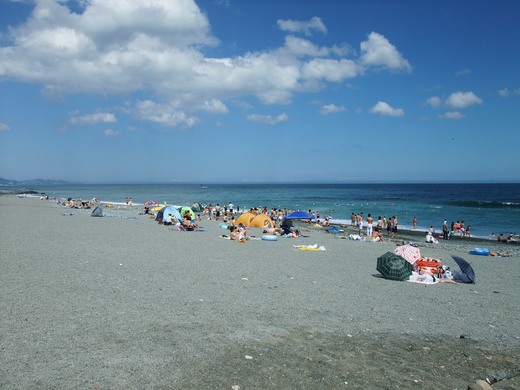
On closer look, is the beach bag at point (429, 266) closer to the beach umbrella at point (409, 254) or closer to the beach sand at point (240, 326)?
the beach umbrella at point (409, 254)

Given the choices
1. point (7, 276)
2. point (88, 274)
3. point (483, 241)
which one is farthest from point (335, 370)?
point (483, 241)

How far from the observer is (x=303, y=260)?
632 inches

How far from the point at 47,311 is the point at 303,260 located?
9921mm

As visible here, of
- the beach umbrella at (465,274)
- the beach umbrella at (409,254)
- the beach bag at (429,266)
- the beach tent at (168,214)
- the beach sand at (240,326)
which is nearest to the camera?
the beach sand at (240,326)

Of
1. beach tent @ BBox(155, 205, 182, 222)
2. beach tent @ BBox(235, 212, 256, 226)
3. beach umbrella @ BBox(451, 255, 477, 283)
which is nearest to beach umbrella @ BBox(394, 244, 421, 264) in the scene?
beach umbrella @ BBox(451, 255, 477, 283)

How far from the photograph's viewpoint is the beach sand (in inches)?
228

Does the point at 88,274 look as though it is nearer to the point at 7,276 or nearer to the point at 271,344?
the point at 7,276

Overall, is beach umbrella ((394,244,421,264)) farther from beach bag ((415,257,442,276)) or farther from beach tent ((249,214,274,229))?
beach tent ((249,214,274,229))

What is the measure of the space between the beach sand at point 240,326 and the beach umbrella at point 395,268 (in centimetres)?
33

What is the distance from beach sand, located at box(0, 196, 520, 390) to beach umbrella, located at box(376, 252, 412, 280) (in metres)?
0.33

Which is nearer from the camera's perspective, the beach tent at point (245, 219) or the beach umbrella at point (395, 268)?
the beach umbrella at point (395, 268)

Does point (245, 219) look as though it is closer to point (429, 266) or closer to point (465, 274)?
point (429, 266)

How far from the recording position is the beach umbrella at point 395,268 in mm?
12891

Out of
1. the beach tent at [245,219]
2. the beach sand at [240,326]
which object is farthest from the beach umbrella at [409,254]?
the beach tent at [245,219]
